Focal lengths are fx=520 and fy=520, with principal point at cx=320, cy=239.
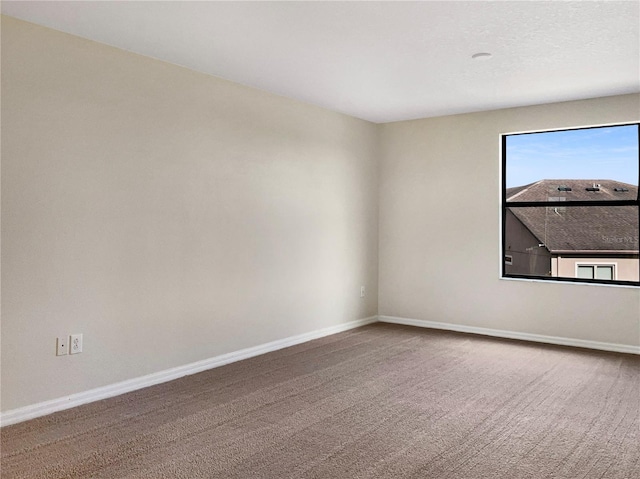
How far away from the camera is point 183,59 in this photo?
3.79 m

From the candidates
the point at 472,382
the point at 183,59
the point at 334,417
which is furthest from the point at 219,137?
the point at 472,382

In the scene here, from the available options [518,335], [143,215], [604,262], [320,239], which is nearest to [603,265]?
[604,262]

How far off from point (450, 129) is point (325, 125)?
1.40 metres

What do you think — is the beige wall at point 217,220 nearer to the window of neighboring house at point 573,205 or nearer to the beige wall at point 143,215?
the beige wall at point 143,215

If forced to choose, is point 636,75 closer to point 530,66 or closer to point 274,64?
point 530,66

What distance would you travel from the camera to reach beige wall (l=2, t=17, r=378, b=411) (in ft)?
10.2

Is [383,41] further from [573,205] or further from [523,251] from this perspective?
[523,251]

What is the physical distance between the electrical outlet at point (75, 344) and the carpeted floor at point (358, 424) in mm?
363

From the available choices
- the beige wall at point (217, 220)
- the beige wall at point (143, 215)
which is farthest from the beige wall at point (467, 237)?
the beige wall at point (143, 215)

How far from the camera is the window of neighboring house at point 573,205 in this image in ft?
16.0

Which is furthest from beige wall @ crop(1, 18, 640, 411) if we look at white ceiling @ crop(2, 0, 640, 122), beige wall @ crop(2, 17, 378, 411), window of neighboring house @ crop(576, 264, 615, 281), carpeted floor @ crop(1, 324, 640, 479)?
carpeted floor @ crop(1, 324, 640, 479)

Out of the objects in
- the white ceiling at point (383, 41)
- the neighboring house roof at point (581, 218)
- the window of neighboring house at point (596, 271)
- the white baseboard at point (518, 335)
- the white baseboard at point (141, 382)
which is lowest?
the white baseboard at point (141, 382)

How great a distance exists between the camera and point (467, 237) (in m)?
5.62

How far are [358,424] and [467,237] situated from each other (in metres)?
3.13
